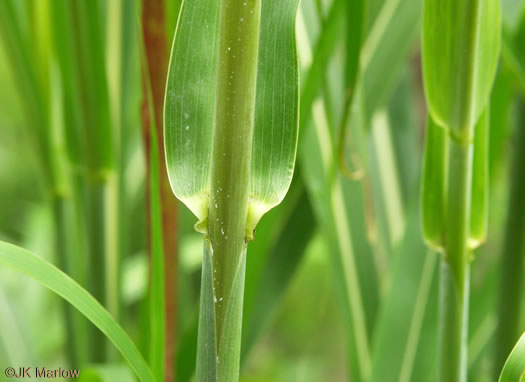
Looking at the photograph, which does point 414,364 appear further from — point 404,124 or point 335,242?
point 404,124

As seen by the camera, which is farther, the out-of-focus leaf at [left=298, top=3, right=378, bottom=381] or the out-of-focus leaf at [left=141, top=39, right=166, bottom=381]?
the out-of-focus leaf at [left=298, top=3, right=378, bottom=381]

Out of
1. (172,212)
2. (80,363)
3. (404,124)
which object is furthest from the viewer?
(404,124)

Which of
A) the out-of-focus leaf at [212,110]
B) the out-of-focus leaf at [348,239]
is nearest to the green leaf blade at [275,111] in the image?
the out-of-focus leaf at [212,110]

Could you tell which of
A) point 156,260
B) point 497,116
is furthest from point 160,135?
point 497,116

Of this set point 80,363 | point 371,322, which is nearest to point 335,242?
point 371,322

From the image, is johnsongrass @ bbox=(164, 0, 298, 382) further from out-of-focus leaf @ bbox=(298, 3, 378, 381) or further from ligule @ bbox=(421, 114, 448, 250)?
out-of-focus leaf @ bbox=(298, 3, 378, 381)

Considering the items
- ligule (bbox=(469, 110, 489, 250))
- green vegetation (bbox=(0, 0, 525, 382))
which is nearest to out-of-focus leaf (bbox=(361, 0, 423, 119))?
green vegetation (bbox=(0, 0, 525, 382))
